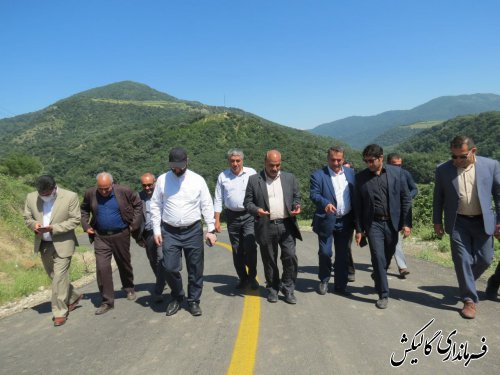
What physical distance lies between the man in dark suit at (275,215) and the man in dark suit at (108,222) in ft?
5.79

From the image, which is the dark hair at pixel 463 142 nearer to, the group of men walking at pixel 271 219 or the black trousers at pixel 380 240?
the group of men walking at pixel 271 219

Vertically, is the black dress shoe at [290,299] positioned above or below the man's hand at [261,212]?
below

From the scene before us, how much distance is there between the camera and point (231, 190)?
18.5 ft

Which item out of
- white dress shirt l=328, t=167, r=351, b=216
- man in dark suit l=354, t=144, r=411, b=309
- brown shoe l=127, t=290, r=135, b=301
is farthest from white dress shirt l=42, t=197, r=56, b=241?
man in dark suit l=354, t=144, r=411, b=309

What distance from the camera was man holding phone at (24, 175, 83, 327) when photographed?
484cm

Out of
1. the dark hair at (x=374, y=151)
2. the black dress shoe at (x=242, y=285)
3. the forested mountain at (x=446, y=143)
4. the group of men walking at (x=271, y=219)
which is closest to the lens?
the group of men walking at (x=271, y=219)

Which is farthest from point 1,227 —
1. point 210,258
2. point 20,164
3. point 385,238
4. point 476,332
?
point 20,164

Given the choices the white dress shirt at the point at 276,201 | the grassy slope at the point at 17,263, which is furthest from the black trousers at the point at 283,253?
the grassy slope at the point at 17,263

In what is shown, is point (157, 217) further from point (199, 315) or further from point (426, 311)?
point (426, 311)

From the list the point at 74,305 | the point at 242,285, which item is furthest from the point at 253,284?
the point at 74,305

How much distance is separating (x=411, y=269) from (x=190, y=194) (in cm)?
421

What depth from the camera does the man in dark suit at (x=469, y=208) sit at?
437 centimetres

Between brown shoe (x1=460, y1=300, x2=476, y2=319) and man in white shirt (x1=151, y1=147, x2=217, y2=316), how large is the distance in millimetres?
2970

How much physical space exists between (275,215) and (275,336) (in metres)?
1.65
